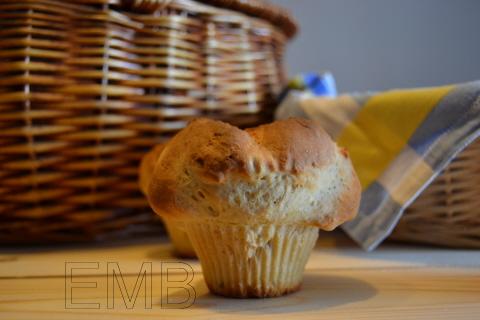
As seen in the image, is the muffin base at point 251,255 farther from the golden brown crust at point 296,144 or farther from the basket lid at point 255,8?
the basket lid at point 255,8

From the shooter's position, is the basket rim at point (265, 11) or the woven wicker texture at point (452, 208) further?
the basket rim at point (265, 11)

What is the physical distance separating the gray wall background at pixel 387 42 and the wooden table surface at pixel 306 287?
75 centimetres

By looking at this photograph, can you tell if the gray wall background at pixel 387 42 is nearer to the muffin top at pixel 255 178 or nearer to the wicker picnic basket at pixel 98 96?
the wicker picnic basket at pixel 98 96

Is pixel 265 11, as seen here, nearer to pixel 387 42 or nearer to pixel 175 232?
pixel 175 232

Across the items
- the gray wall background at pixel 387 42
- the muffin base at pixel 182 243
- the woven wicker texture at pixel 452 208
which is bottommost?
the muffin base at pixel 182 243

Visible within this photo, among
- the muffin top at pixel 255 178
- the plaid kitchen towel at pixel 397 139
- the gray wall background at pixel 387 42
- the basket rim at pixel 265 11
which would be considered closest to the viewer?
the muffin top at pixel 255 178

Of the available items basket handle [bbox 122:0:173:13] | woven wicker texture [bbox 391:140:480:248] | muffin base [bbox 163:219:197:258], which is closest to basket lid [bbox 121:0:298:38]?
basket handle [bbox 122:0:173:13]

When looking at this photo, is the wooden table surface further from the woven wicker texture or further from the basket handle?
the basket handle

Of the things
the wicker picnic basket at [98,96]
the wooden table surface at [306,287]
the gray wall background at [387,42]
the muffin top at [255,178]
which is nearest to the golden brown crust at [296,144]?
the muffin top at [255,178]

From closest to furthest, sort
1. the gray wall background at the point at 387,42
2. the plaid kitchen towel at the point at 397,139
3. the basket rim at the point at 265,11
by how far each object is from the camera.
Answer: the plaid kitchen towel at the point at 397,139 → the basket rim at the point at 265,11 → the gray wall background at the point at 387,42

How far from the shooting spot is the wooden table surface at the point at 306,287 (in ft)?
1.91

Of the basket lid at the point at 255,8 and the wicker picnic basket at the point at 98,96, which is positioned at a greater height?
the basket lid at the point at 255,8

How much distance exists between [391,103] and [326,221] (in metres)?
0.38

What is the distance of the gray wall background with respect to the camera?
60.8 inches
